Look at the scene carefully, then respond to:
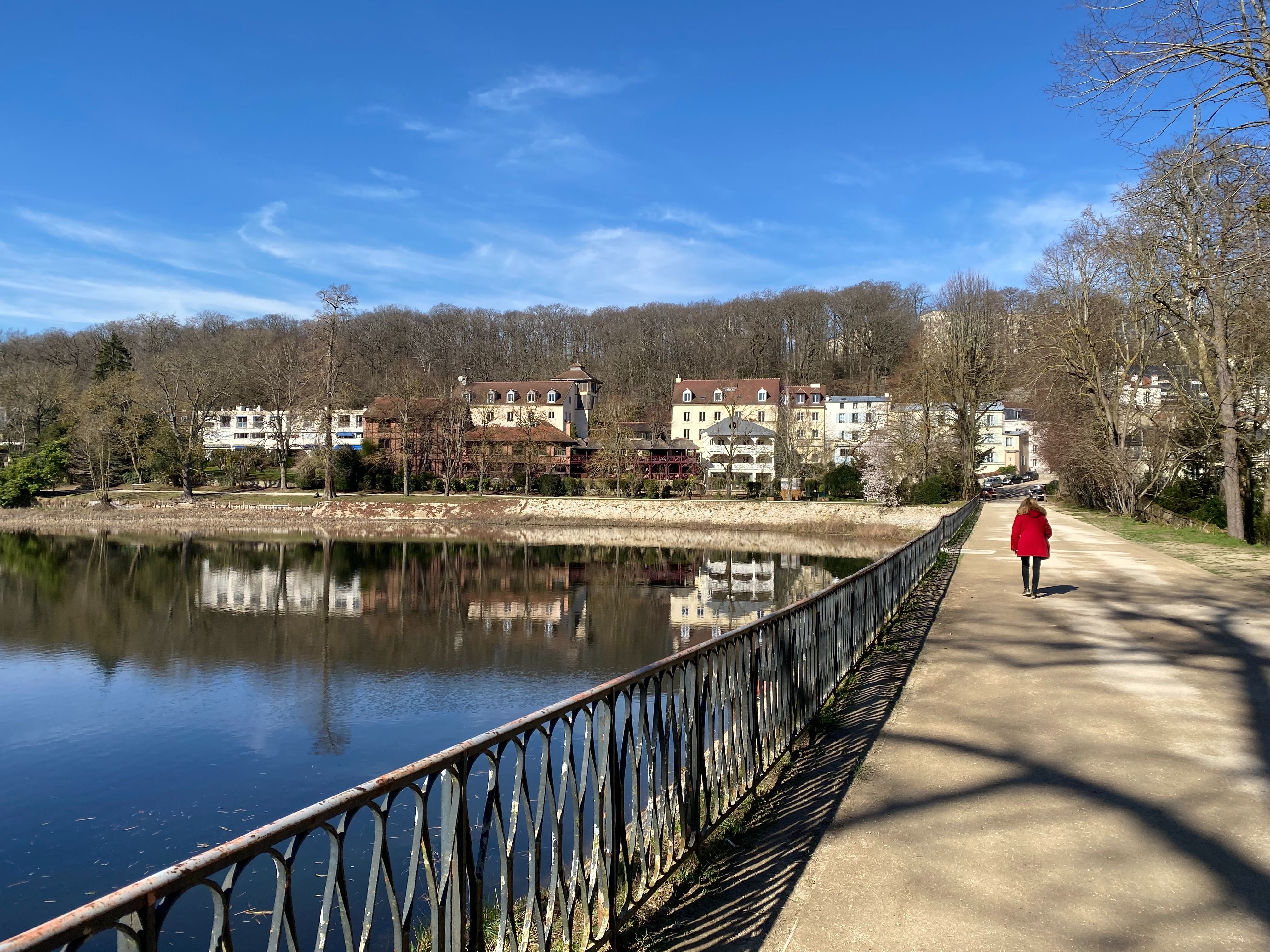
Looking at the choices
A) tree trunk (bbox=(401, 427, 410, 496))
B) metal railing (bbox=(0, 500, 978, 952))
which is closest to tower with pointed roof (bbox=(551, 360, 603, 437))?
tree trunk (bbox=(401, 427, 410, 496))

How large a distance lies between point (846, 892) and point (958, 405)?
1852 inches

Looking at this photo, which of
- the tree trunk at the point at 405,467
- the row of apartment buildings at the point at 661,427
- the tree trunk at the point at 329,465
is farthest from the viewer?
the row of apartment buildings at the point at 661,427

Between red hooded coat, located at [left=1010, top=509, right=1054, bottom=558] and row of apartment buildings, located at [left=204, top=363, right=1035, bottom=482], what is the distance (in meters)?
41.4

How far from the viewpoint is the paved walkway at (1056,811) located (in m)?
3.68

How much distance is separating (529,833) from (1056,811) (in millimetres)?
3100

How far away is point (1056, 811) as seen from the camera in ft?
16.1

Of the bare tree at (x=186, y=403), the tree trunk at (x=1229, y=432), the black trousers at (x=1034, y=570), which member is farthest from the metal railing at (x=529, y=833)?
the bare tree at (x=186, y=403)

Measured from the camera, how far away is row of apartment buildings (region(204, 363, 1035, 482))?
65.9m

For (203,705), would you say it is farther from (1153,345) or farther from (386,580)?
(1153,345)

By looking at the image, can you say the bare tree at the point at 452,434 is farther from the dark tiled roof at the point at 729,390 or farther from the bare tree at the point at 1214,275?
the bare tree at the point at 1214,275

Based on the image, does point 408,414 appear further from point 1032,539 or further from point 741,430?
point 1032,539

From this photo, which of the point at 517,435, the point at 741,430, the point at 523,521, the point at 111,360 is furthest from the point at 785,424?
the point at 111,360

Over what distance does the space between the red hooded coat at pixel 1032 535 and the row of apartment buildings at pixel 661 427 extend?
136 ft

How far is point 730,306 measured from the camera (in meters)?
111
